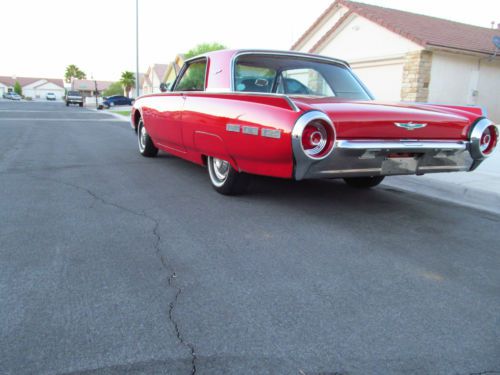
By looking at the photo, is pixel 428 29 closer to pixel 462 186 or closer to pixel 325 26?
pixel 325 26

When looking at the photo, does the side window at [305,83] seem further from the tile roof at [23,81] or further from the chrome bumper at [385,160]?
the tile roof at [23,81]

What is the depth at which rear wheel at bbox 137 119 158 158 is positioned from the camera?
7200 mm

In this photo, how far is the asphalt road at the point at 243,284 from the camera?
75.8 inches

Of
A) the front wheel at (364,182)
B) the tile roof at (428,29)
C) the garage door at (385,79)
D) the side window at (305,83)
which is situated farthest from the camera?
the garage door at (385,79)

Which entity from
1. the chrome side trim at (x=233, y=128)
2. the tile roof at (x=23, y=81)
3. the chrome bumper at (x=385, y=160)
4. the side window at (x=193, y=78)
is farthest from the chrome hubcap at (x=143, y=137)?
the tile roof at (x=23, y=81)

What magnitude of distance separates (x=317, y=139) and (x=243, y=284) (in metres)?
1.42

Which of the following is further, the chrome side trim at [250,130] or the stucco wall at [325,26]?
the stucco wall at [325,26]

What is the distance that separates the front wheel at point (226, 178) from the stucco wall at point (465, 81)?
10.9m

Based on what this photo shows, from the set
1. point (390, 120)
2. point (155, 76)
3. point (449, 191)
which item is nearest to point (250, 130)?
point (390, 120)

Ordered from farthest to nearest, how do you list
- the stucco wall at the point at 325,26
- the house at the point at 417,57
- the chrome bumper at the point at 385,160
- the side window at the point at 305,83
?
the stucco wall at the point at 325,26 < the house at the point at 417,57 < the side window at the point at 305,83 < the chrome bumper at the point at 385,160

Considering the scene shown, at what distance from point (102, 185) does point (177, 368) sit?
146 inches

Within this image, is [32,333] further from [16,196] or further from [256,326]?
[16,196]

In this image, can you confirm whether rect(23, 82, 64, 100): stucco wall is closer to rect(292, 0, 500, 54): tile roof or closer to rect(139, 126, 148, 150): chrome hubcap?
rect(292, 0, 500, 54): tile roof

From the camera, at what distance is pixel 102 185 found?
16.9 ft
